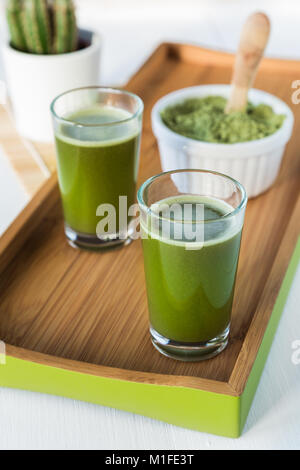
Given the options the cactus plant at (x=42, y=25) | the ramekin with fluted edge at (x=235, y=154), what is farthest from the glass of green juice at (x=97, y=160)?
the cactus plant at (x=42, y=25)

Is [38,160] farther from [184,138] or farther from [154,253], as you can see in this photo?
[154,253]

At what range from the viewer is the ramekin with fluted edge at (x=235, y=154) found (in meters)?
0.99

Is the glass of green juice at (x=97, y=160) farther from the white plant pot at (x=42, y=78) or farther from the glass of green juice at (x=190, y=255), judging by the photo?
the white plant pot at (x=42, y=78)

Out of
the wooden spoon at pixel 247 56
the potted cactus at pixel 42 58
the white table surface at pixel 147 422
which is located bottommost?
the white table surface at pixel 147 422

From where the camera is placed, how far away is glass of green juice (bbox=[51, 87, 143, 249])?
867mm

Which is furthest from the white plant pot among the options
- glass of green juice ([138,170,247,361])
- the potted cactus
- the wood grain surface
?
glass of green juice ([138,170,247,361])

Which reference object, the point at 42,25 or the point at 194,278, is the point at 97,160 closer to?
the point at 194,278

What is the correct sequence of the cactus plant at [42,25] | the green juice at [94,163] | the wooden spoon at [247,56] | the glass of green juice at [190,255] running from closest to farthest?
the glass of green juice at [190,255] < the green juice at [94,163] < the wooden spoon at [247,56] < the cactus plant at [42,25]

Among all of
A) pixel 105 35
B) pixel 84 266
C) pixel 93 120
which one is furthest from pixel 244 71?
pixel 105 35

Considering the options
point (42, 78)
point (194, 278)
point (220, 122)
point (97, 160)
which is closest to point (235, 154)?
point (220, 122)

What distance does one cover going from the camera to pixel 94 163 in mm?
879

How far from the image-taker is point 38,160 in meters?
1.23

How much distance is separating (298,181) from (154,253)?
1.59ft

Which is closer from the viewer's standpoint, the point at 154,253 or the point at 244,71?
the point at 154,253
